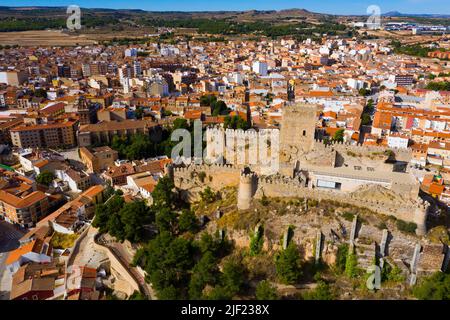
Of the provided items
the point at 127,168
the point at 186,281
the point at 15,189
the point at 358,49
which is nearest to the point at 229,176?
the point at 186,281

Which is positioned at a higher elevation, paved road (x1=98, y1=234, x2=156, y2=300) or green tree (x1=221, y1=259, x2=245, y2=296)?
green tree (x1=221, y1=259, x2=245, y2=296)

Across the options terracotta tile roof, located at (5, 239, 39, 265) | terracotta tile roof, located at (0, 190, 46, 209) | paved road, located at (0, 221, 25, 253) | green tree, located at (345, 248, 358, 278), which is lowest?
paved road, located at (0, 221, 25, 253)

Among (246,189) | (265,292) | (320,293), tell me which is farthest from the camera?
(246,189)

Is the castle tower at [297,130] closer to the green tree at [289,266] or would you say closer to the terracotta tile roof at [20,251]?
the green tree at [289,266]

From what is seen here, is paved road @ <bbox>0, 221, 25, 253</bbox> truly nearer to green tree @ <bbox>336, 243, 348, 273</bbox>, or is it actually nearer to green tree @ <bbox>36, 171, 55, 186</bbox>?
green tree @ <bbox>36, 171, 55, 186</bbox>

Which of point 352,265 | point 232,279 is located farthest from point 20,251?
point 352,265

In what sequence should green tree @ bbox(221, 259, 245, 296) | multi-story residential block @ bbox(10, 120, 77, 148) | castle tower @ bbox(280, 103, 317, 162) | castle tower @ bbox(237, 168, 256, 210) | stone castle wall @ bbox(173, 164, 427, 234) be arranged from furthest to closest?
multi-story residential block @ bbox(10, 120, 77, 148), castle tower @ bbox(280, 103, 317, 162), castle tower @ bbox(237, 168, 256, 210), stone castle wall @ bbox(173, 164, 427, 234), green tree @ bbox(221, 259, 245, 296)

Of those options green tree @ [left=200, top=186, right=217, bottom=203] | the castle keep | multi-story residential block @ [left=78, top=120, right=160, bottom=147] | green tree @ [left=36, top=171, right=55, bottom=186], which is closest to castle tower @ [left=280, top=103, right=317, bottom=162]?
the castle keep

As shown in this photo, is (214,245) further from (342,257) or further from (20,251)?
(20,251)

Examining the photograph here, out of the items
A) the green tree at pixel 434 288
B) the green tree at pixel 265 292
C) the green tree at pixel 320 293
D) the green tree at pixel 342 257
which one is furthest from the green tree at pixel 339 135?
the green tree at pixel 265 292
